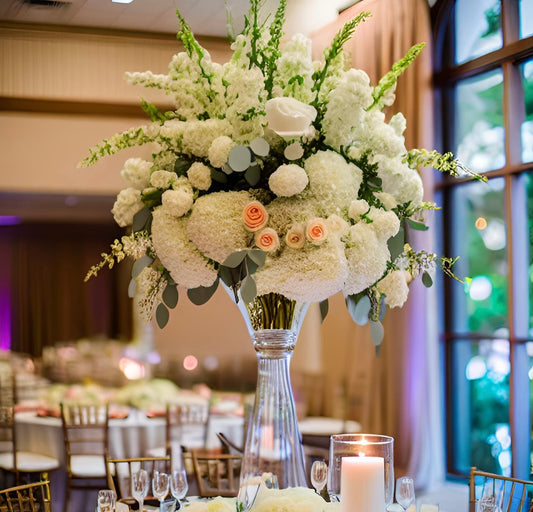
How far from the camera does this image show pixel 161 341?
898cm

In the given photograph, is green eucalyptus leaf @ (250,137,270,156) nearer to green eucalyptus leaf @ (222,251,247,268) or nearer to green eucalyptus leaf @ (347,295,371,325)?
green eucalyptus leaf @ (222,251,247,268)

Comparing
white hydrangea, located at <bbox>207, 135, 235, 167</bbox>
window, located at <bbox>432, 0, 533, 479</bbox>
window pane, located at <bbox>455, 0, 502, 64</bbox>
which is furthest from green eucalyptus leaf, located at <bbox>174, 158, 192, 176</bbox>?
window pane, located at <bbox>455, 0, 502, 64</bbox>

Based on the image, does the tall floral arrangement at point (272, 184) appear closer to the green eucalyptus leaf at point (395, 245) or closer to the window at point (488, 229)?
the green eucalyptus leaf at point (395, 245)

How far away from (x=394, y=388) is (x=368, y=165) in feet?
12.5

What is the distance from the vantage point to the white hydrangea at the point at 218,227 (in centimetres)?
192

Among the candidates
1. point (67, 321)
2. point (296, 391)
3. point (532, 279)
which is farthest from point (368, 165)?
point (67, 321)

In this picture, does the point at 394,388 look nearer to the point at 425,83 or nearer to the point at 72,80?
the point at 425,83

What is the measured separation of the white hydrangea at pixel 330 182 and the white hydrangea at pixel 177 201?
28cm

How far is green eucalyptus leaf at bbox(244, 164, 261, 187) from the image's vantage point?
198cm

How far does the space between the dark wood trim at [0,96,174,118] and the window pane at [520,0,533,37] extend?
9.67ft

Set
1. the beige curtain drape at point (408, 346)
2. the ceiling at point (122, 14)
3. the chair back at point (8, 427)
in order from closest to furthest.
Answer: the beige curtain drape at point (408, 346)
the chair back at point (8, 427)
the ceiling at point (122, 14)

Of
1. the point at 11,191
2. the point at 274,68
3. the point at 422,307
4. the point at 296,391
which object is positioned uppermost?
the point at 11,191

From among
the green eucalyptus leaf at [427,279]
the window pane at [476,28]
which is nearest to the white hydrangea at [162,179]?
the green eucalyptus leaf at [427,279]

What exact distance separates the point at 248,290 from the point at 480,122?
3.94 meters
